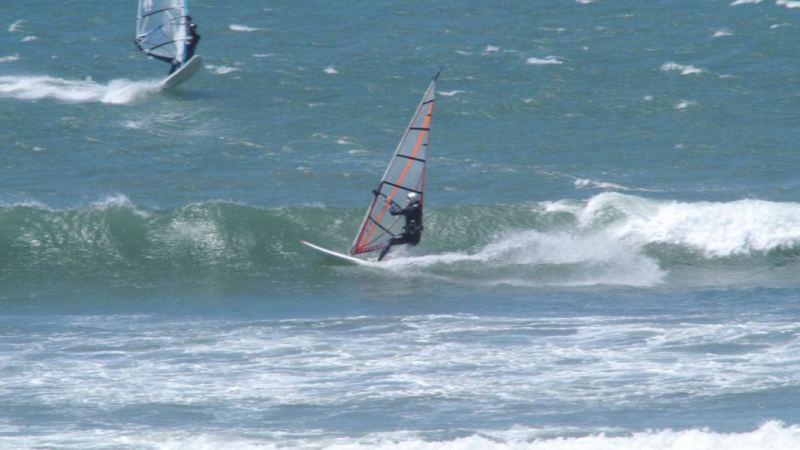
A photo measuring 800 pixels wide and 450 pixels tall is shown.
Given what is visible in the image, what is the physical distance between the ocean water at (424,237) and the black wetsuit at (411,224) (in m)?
0.48

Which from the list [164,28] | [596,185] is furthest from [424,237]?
[164,28]

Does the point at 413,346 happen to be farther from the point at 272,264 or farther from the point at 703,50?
the point at 703,50

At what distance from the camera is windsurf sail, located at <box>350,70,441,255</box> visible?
21.2m

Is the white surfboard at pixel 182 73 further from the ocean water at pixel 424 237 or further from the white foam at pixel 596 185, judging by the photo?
the white foam at pixel 596 185

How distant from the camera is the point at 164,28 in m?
34.2

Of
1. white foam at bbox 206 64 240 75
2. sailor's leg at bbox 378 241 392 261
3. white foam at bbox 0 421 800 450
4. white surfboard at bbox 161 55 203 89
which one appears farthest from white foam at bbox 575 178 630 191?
white foam at bbox 0 421 800 450

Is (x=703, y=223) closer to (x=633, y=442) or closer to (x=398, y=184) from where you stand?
(x=398, y=184)

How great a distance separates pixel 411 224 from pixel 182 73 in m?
13.6

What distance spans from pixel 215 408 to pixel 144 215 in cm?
965

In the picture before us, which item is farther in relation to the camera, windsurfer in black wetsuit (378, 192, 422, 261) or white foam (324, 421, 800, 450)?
windsurfer in black wetsuit (378, 192, 422, 261)

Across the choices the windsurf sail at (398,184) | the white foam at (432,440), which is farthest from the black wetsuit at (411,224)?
the white foam at (432,440)

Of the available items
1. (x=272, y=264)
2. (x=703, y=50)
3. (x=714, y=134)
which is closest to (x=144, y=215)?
(x=272, y=264)

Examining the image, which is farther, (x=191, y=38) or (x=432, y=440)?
(x=191, y=38)

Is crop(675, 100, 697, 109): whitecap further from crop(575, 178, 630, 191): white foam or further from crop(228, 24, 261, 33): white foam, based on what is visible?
crop(228, 24, 261, 33): white foam
